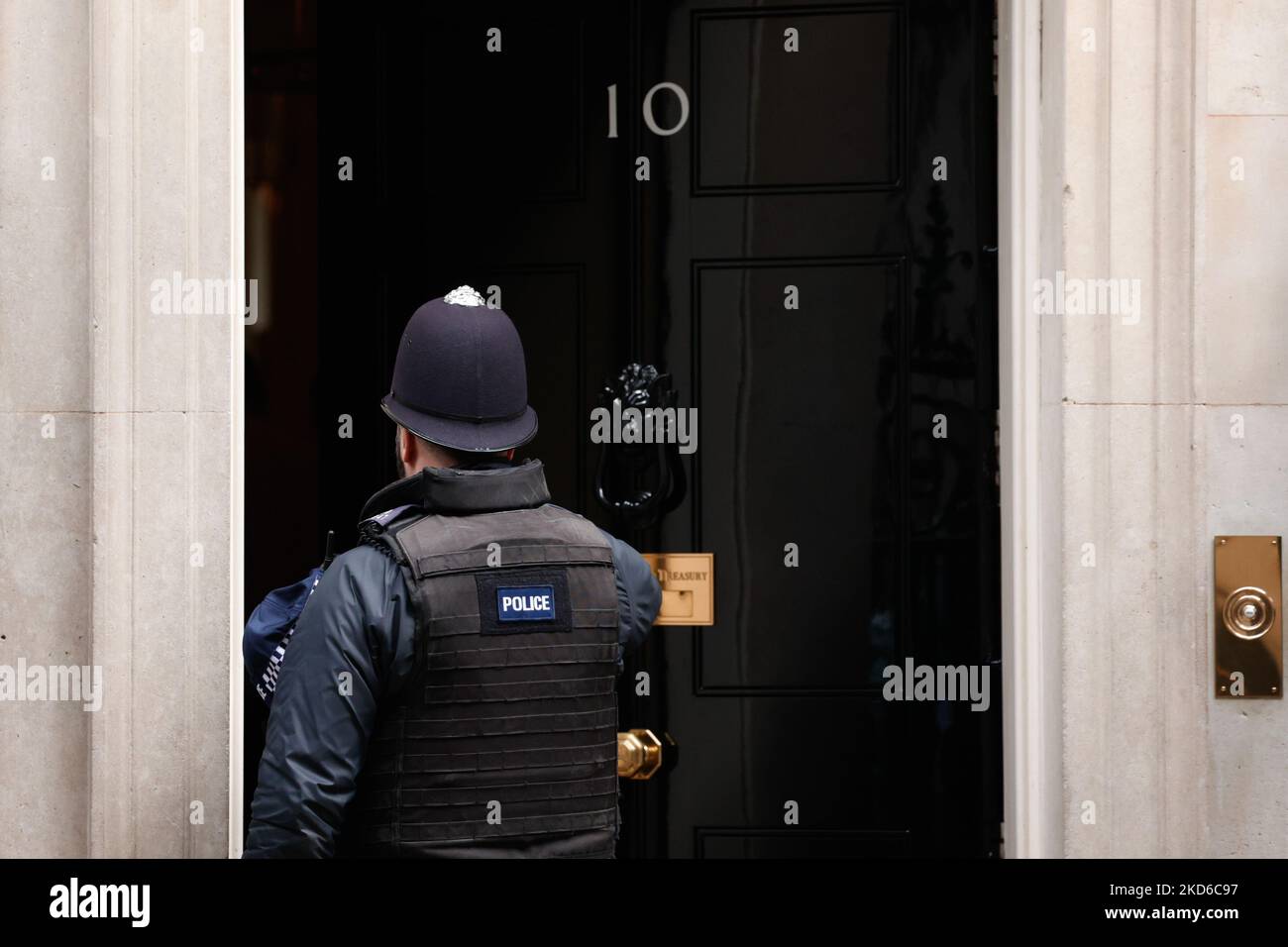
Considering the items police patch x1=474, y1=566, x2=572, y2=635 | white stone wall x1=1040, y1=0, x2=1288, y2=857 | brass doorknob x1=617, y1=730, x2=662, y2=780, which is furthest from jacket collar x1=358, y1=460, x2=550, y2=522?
white stone wall x1=1040, y1=0, x2=1288, y2=857

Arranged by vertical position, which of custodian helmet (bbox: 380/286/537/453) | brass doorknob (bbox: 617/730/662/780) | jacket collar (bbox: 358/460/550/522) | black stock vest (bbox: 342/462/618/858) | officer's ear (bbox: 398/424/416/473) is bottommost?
brass doorknob (bbox: 617/730/662/780)

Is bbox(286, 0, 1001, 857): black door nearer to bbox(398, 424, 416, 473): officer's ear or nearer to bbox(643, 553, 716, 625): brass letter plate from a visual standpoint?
bbox(643, 553, 716, 625): brass letter plate

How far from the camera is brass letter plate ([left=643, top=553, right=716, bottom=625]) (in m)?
2.99

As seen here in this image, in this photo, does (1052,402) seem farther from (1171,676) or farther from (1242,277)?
(1171,676)

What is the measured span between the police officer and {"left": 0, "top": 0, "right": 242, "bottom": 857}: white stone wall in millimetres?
806

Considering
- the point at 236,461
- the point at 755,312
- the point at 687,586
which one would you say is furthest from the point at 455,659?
the point at 755,312

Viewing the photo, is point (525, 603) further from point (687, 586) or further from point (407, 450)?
point (687, 586)

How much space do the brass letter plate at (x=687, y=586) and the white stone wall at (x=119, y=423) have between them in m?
1.01

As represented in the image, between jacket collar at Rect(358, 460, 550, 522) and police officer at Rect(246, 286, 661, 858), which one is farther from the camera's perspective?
jacket collar at Rect(358, 460, 550, 522)

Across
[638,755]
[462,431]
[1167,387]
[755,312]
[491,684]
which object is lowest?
[638,755]

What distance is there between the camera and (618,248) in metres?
3.04

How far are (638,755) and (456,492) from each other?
1192 millimetres

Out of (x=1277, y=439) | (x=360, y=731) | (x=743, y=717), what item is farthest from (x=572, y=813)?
(x=1277, y=439)

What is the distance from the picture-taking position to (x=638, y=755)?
2941mm
